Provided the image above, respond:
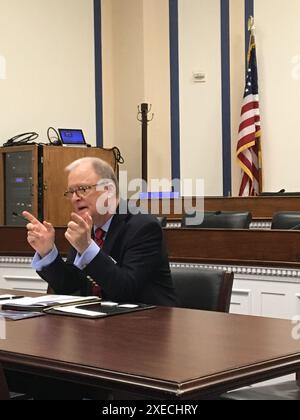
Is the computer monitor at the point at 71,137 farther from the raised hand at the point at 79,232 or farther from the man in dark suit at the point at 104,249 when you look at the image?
the raised hand at the point at 79,232

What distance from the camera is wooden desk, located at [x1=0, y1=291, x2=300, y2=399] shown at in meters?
1.36

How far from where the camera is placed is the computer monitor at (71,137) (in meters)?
7.91

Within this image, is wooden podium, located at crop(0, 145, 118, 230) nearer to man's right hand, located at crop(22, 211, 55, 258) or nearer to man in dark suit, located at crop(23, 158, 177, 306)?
man in dark suit, located at crop(23, 158, 177, 306)

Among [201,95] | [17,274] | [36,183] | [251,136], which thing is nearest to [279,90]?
[251,136]

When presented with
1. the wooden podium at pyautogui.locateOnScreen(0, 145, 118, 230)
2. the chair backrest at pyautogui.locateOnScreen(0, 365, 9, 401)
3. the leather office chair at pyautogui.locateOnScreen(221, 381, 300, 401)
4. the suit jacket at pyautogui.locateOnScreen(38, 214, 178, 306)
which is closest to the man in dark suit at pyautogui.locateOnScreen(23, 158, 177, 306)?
the suit jacket at pyautogui.locateOnScreen(38, 214, 178, 306)

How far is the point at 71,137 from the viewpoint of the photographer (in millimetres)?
7984

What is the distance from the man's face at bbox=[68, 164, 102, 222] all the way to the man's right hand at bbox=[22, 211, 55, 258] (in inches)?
6.8

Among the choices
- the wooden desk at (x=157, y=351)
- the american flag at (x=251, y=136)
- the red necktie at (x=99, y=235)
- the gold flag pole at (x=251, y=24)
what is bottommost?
the wooden desk at (x=157, y=351)

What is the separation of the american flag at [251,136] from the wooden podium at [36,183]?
197 centimetres

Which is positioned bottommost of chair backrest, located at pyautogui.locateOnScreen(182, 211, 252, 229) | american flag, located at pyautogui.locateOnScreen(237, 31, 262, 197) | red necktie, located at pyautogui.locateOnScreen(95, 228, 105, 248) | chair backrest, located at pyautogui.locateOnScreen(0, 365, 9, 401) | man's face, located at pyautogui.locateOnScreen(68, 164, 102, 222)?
chair backrest, located at pyautogui.locateOnScreen(0, 365, 9, 401)

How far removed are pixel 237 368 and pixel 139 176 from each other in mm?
7441

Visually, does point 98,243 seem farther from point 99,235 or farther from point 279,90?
point 279,90

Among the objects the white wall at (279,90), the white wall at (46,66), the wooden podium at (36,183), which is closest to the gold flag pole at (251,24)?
the white wall at (279,90)

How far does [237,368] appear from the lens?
143 cm
